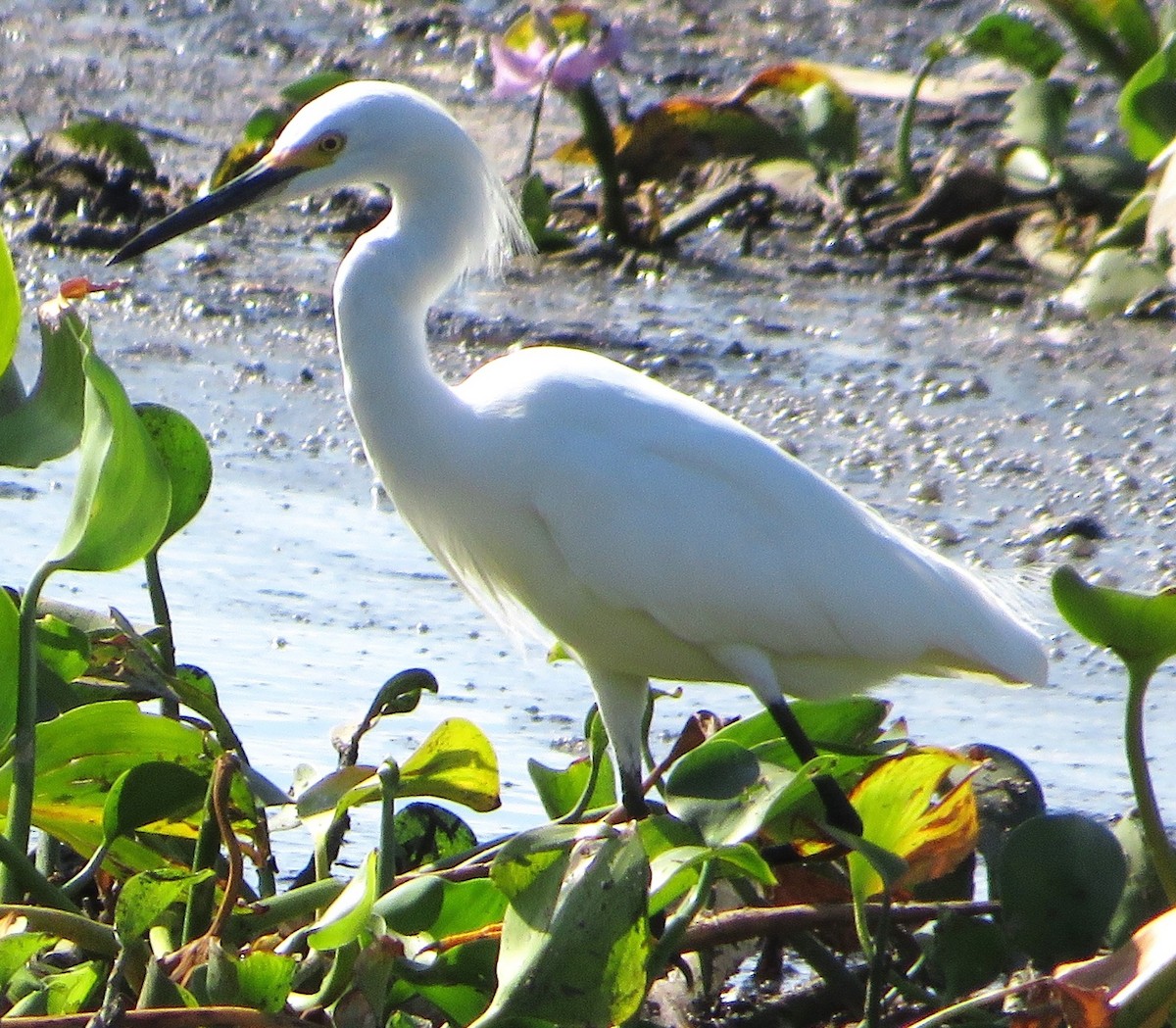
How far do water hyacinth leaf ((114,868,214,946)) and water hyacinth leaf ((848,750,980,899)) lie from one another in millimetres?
722

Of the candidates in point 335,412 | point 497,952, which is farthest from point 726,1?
point 497,952

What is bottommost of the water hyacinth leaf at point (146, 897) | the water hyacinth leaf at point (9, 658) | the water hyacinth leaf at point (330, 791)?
the water hyacinth leaf at point (330, 791)

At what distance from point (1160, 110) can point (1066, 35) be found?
108 inches

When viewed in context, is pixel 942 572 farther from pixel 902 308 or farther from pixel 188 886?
pixel 902 308

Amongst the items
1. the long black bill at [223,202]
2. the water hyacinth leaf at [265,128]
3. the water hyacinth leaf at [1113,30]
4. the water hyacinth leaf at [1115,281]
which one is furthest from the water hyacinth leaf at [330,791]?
the water hyacinth leaf at [1113,30]

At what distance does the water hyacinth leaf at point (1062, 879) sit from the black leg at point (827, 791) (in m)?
0.20

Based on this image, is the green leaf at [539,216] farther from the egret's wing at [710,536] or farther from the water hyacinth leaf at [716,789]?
the water hyacinth leaf at [716,789]

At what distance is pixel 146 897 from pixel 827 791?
3.15 feet

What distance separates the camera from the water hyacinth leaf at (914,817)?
243cm

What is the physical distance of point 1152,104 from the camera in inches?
251

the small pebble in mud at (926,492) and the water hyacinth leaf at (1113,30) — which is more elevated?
the water hyacinth leaf at (1113,30)

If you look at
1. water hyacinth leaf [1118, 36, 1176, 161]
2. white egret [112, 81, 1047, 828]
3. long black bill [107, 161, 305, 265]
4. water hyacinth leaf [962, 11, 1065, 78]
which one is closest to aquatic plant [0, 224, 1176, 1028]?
white egret [112, 81, 1047, 828]

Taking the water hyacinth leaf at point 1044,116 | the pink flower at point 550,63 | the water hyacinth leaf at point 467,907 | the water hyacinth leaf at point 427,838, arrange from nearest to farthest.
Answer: the water hyacinth leaf at point 467,907
the water hyacinth leaf at point 427,838
the pink flower at point 550,63
the water hyacinth leaf at point 1044,116

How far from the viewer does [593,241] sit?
22.4 ft
